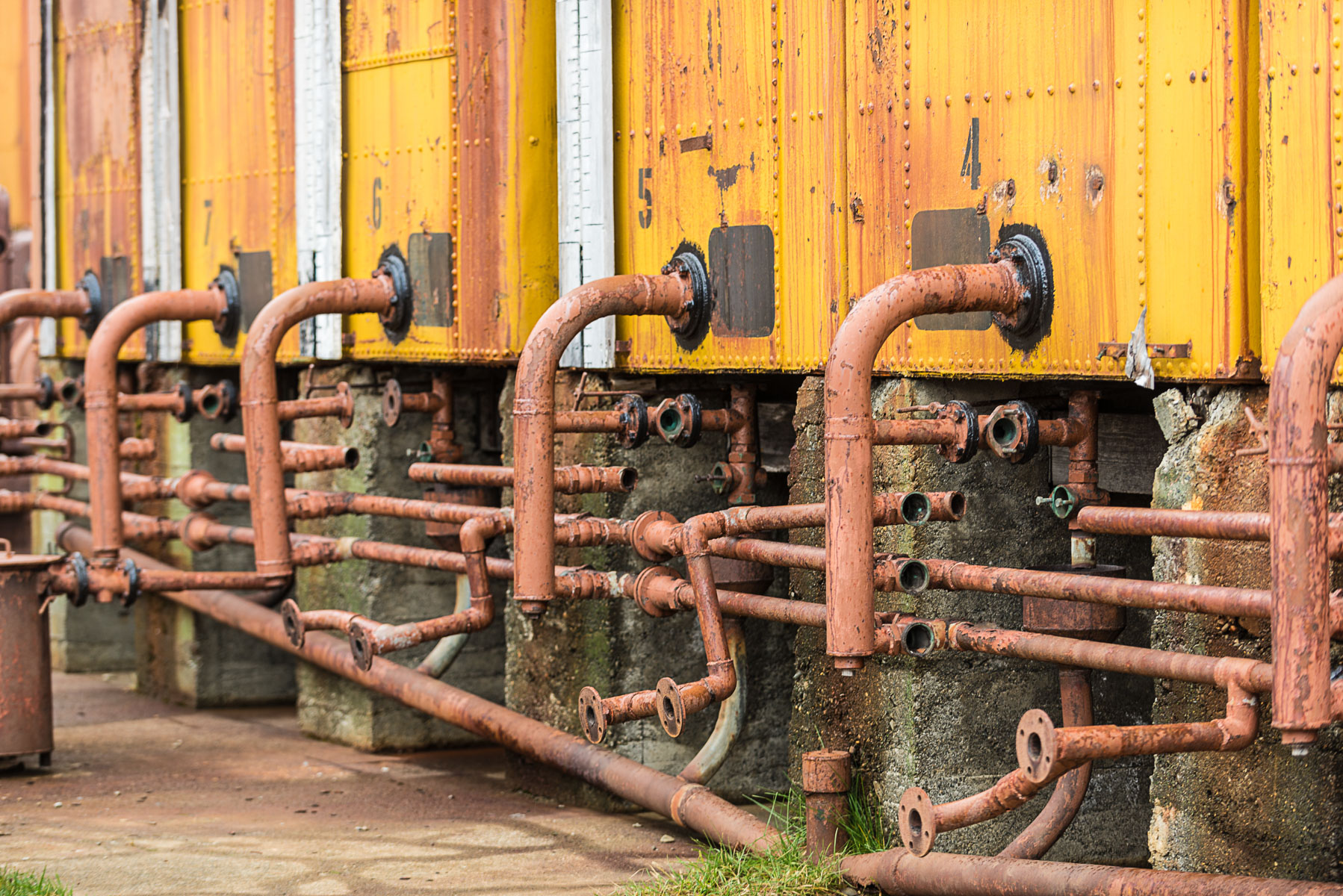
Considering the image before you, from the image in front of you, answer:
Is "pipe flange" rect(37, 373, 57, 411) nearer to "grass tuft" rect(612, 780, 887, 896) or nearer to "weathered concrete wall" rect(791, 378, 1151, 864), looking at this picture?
"grass tuft" rect(612, 780, 887, 896)

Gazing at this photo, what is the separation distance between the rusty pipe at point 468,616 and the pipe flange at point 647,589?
2.25 feet

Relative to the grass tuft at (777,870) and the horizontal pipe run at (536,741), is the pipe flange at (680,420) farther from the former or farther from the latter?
the grass tuft at (777,870)

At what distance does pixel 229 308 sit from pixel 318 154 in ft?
3.82

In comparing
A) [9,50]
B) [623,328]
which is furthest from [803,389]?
[9,50]

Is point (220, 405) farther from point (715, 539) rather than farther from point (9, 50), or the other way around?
point (9, 50)

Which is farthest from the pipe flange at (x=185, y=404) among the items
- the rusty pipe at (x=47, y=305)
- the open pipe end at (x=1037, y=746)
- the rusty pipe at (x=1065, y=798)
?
the open pipe end at (x=1037, y=746)

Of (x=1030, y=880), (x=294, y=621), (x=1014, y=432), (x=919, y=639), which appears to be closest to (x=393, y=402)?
(x=294, y=621)

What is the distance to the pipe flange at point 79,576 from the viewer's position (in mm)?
7953

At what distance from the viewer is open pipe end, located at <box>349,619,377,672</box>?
23.4 ft

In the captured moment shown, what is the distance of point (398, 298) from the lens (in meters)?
8.05

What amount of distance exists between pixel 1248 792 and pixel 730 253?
2.68 metres

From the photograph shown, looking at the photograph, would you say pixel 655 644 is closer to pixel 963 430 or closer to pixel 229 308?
pixel 963 430

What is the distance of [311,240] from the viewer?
28.3 ft

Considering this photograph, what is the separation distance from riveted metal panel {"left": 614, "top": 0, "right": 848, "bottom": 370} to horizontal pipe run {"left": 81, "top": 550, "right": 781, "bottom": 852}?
4.88 feet
